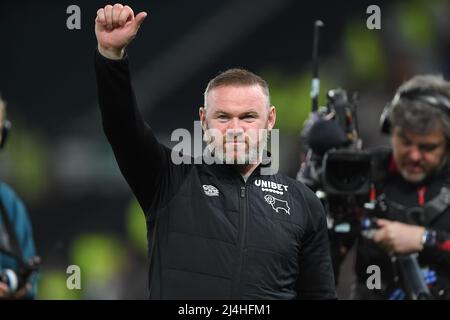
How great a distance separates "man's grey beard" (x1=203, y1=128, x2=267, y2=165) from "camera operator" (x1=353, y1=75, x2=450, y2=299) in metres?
1.10

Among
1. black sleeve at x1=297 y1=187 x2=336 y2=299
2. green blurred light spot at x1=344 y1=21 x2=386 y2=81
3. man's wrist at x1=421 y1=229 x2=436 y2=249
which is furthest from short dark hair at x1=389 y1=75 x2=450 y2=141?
green blurred light spot at x1=344 y1=21 x2=386 y2=81

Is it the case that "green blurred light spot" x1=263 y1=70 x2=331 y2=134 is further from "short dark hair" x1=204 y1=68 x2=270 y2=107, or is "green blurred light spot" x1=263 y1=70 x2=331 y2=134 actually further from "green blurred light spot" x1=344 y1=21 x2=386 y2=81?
"short dark hair" x1=204 y1=68 x2=270 y2=107

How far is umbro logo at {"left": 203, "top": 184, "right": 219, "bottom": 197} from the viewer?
5.77 ft

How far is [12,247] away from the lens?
100 inches

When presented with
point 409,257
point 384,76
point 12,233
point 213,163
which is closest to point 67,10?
point 384,76

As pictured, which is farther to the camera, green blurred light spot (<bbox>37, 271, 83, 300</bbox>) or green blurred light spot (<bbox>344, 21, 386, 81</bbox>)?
green blurred light spot (<bbox>344, 21, 386, 81</bbox>)

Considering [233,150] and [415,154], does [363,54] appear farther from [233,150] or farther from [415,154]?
[233,150]

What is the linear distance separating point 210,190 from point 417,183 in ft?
4.42

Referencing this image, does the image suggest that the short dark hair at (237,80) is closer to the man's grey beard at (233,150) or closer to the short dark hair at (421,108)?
the man's grey beard at (233,150)

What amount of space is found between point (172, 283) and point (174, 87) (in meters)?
3.06

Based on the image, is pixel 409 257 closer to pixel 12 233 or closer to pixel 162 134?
pixel 12 233

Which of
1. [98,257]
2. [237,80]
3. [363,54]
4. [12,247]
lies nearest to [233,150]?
[237,80]

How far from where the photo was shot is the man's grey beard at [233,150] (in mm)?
1744
